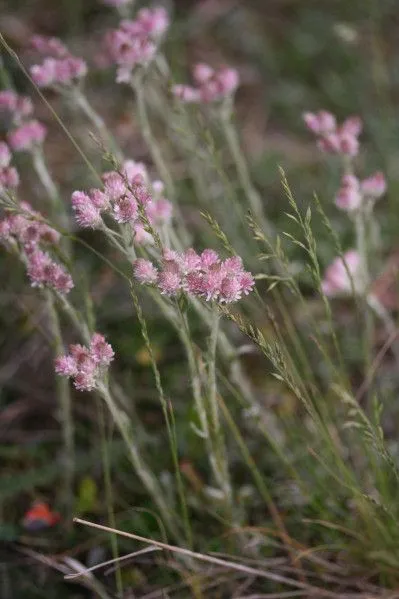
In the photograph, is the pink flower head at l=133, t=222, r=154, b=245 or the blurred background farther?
the blurred background

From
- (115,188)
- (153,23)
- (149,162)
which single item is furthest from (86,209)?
(149,162)

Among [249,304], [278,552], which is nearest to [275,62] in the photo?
[249,304]

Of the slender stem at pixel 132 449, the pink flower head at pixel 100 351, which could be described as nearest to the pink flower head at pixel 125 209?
the pink flower head at pixel 100 351

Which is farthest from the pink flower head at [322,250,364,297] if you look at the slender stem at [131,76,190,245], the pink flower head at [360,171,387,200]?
the slender stem at [131,76,190,245]

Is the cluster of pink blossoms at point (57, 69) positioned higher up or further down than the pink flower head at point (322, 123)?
higher up

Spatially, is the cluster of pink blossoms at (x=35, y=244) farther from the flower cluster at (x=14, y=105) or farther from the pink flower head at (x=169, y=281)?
the flower cluster at (x=14, y=105)

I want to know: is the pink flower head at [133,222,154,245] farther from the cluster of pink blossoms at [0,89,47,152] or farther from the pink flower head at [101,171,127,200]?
the cluster of pink blossoms at [0,89,47,152]
